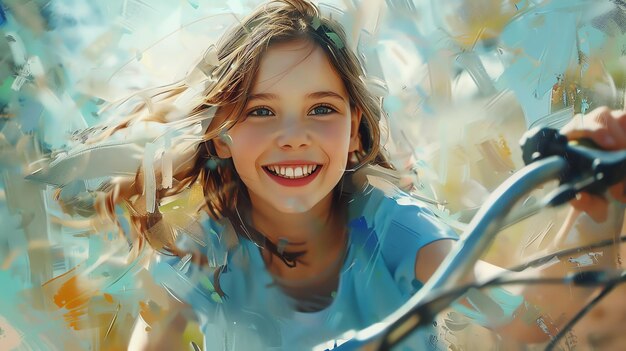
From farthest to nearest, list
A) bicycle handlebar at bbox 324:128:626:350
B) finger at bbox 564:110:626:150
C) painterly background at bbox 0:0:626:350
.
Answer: painterly background at bbox 0:0:626:350, finger at bbox 564:110:626:150, bicycle handlebar at bbox 324:128:626:350

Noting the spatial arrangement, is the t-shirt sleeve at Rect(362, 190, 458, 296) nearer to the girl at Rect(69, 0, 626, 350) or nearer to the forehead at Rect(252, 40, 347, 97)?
the girl at Rect(69, 0, 626, 350)

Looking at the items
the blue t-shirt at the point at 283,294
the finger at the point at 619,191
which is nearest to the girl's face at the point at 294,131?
the blue t-shirt at the point at 283,294

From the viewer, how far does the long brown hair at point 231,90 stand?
1.13m

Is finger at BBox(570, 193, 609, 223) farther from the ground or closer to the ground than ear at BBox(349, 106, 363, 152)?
farther from the ground

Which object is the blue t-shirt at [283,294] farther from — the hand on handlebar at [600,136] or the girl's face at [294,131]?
the hand on handlebar at [600,136]

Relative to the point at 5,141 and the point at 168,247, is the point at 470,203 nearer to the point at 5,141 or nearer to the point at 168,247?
the point at 168,247

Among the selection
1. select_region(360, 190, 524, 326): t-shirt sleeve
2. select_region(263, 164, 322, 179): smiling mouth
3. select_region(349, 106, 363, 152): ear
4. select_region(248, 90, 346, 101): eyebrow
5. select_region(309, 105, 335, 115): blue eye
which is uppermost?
select_region(248, 90, 346, 101): eyebrow

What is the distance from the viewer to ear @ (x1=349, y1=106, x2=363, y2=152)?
1221 mm

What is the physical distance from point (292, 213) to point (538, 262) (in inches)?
16.0

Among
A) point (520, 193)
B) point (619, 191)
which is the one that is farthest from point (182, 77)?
point (619, 191)

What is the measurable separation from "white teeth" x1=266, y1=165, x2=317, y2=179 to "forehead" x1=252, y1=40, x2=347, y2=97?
125 mm

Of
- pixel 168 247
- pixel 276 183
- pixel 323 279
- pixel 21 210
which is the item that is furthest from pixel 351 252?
pixel 21 210

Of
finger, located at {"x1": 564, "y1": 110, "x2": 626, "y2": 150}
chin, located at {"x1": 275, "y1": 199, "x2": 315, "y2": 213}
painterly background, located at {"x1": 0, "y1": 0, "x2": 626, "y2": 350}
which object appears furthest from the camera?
chin, located at {"x1": 275, "y1": 199, "x2": 315, "y2": 213}

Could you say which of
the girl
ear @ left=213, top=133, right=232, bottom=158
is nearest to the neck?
the girl
